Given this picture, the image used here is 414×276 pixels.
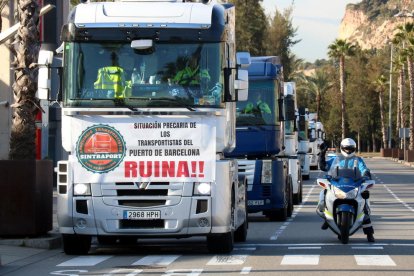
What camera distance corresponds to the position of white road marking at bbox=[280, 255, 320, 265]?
16.7m

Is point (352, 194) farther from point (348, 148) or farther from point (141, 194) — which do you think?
point (141, 194)

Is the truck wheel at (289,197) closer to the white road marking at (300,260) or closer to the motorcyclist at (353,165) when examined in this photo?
the motorcyclist at (353,165)

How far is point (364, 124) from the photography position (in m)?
143

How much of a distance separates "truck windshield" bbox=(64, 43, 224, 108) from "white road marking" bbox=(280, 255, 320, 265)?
8.22 ft

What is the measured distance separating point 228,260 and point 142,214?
144 cm

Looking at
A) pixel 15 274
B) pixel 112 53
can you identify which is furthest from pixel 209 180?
pixel 15 274

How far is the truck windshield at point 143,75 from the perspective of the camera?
17.9 meters

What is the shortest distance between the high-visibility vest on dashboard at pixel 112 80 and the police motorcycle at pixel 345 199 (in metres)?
4.65

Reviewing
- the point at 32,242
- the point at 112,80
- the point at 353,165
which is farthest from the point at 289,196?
the point at 112,80

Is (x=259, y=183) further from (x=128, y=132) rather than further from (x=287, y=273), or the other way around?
(x=287, y=273)

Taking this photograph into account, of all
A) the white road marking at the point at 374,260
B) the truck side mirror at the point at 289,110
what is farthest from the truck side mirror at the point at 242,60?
the truck side mirror at the point at 289,110

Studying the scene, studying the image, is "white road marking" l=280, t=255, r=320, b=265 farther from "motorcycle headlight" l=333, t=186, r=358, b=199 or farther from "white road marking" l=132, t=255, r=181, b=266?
"motorcycle headlight" l=333, t=186, r=358, b=199

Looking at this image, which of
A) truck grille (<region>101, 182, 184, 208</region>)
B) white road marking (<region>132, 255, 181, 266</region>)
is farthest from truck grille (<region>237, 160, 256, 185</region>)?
truck grille (<region>101, 182, 184, 208</region>)

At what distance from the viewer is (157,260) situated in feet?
57.5
